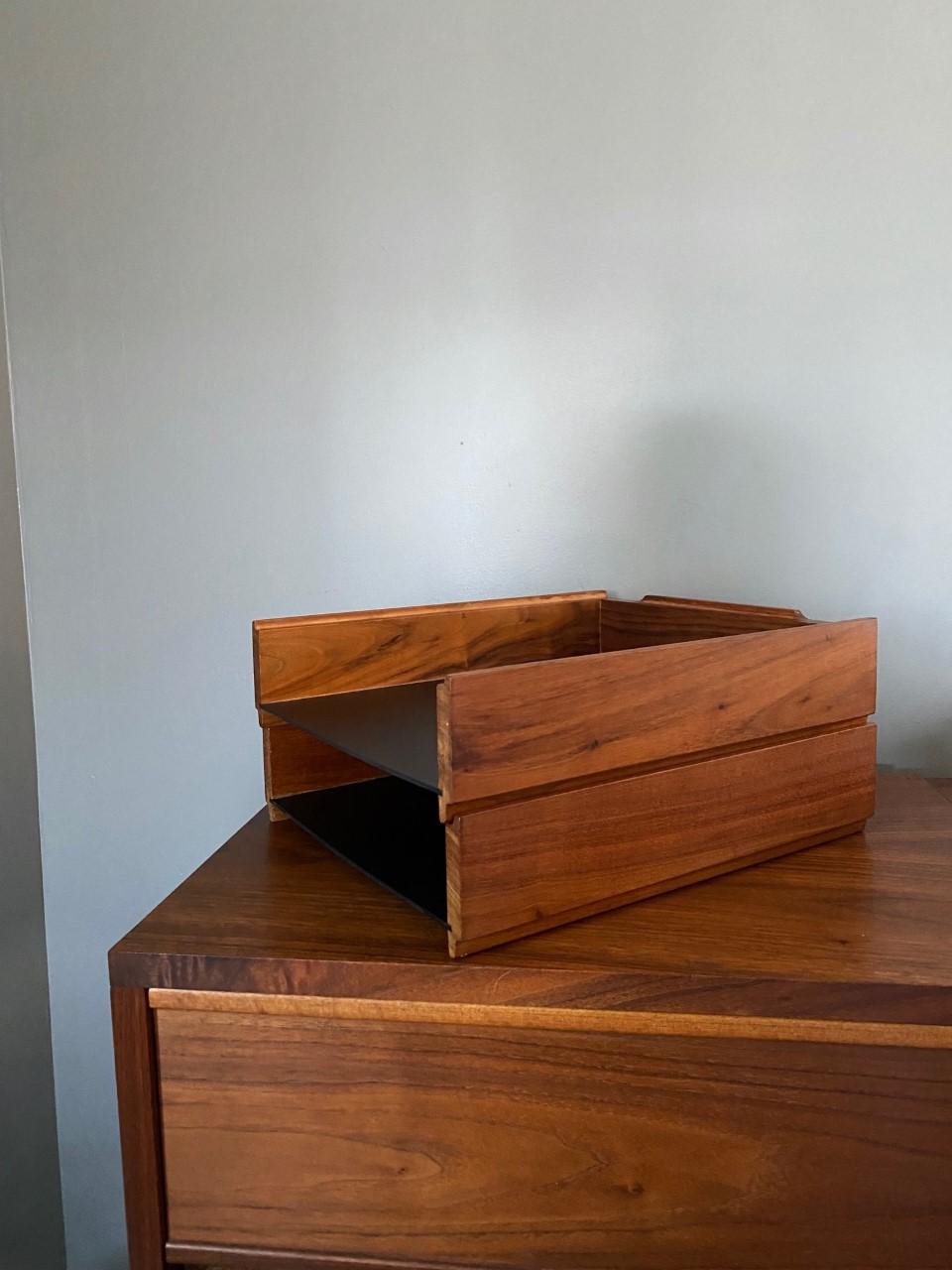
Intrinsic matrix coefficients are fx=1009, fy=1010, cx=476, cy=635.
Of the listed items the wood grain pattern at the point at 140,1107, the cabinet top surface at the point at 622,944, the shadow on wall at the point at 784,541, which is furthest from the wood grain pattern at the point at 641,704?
the shadow on wall at the point at 784,541

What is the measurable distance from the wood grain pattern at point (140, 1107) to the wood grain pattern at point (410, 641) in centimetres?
30

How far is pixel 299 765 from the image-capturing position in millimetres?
932

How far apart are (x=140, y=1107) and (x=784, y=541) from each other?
0.89 metres

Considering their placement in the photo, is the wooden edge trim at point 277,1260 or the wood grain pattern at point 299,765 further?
the wood grain pattern at point 299,765

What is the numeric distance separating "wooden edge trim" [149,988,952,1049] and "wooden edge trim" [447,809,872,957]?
40mm

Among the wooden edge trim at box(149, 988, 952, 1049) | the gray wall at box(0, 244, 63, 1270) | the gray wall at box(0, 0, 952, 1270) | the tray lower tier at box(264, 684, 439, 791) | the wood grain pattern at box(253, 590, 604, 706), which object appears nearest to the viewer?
the wooden edge trim at box(149, 988, 952, 1049)

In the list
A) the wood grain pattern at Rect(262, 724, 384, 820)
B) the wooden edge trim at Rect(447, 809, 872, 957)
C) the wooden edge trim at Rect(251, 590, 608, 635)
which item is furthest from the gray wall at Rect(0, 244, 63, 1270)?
the wooden edge trim at Rect(447, 809, 872, 957)

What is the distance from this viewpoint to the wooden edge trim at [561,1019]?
0.60m

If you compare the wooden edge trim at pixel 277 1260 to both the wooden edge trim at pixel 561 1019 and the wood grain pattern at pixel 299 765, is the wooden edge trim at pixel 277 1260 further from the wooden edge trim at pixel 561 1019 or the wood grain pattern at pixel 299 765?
the wood grain pattern at pixel 299 765

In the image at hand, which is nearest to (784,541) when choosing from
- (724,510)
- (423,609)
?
(724,510)

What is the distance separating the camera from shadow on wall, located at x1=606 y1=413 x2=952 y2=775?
1172mm

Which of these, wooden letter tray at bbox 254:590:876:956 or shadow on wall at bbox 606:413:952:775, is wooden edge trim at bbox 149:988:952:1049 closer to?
wooden letter tray at bbox 254:590:876:956

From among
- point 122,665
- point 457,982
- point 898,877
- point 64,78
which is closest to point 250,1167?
point 457,982

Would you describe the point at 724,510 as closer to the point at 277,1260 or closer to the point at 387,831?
the point at 387,831
